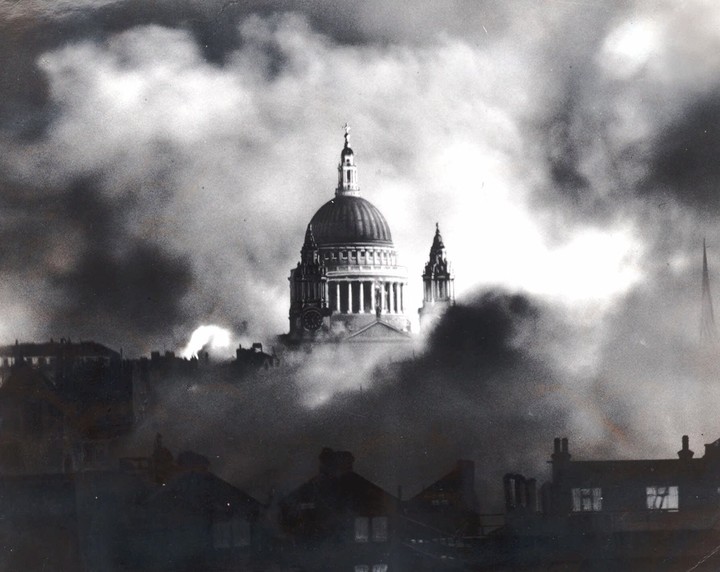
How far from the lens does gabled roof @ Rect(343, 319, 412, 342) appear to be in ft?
16.5

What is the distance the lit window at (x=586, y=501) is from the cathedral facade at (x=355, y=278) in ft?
2.80

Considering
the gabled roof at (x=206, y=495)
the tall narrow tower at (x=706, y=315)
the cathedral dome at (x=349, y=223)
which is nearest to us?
the gabled roof at (x=206, y=495)

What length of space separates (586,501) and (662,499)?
0.90ft

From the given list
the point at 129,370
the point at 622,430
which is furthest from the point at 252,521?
the point at 622,430

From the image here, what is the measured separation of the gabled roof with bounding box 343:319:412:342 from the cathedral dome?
1.02 feet

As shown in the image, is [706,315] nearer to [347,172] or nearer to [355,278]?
[355,278]

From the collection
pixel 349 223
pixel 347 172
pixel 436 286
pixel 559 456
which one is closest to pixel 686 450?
pixel 559 456

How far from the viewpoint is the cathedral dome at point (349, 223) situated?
488cm

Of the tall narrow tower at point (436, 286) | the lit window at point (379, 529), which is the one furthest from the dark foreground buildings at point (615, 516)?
the tall narrow tower at point (436, 286)

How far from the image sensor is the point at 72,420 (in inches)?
196

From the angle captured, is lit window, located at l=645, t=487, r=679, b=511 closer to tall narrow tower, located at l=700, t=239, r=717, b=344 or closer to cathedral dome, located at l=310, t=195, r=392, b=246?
tall narrow tower, located at l=700, t=239, r=717, b=344

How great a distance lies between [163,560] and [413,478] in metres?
0.94

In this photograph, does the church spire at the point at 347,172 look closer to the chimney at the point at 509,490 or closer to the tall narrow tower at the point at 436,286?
the tall narrow tower at the point at 436,286

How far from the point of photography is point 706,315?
201 inches
